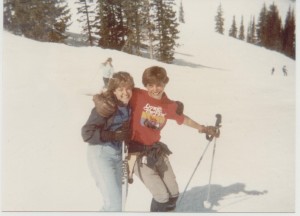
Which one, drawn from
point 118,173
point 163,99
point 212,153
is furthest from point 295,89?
point 118,173

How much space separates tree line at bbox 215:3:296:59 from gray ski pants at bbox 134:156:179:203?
143cm

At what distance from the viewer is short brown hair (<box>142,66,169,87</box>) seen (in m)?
3.83

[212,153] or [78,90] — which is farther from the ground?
[78,90]

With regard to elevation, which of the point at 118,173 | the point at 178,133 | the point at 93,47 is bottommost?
the point at 118,173

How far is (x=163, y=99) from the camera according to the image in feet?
12.6

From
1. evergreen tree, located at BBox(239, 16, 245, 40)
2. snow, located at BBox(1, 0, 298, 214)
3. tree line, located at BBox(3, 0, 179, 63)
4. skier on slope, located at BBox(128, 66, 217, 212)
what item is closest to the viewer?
skier on slope, located at BBox(128, 66, 217, 212)

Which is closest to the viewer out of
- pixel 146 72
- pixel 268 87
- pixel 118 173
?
pixel 118 173

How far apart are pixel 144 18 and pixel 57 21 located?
783 millimetres

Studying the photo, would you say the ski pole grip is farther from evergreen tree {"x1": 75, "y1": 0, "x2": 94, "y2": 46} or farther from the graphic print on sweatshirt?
evergreen tree {"x1": 75, "y1": 0, "x2": 94, "y2": 46}

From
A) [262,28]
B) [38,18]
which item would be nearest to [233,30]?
[262,28]

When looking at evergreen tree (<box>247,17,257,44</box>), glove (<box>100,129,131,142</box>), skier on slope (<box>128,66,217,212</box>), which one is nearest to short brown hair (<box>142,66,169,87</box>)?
skier on slope (<box>128,66,217,212</box>)

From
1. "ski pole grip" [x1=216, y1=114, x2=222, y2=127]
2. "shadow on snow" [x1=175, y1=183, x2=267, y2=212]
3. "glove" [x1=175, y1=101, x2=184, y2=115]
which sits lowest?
"shadow on snow" [x1=175, y1=183, x2=267, y2=212]

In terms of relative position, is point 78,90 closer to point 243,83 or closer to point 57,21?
point 57,21

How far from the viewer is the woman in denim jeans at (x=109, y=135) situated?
359 centimetres
